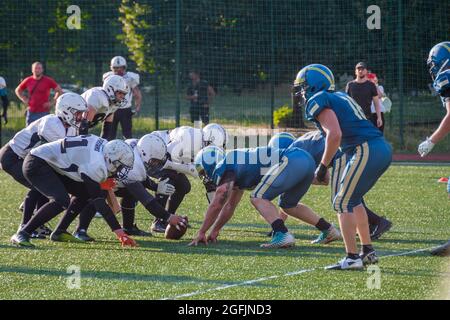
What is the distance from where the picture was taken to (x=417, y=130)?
1892cm

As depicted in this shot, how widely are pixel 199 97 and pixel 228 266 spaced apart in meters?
12.4

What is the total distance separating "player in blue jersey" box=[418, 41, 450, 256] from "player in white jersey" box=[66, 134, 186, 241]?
2214 mm

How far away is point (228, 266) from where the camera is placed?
6949 millimetres

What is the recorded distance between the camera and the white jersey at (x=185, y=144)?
901cm

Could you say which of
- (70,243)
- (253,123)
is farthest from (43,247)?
(253,123)

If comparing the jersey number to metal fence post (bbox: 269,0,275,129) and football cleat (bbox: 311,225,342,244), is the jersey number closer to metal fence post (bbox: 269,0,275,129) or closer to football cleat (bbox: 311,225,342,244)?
football cleat (bbox: 311,225,342,244)

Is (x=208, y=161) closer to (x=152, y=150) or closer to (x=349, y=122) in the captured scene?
(x=152, y=150)

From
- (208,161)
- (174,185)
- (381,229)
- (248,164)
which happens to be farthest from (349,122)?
(174,185)

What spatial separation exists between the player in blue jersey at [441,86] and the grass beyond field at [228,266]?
855 mm

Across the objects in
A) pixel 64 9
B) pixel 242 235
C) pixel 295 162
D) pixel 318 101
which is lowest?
pixel 242 235

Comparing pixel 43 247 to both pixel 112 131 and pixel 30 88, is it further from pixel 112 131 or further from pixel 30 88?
pixel 30 88

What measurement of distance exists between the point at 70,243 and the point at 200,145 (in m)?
1.80

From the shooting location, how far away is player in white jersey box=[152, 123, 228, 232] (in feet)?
29.1

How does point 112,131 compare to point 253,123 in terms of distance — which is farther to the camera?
point 253,123
